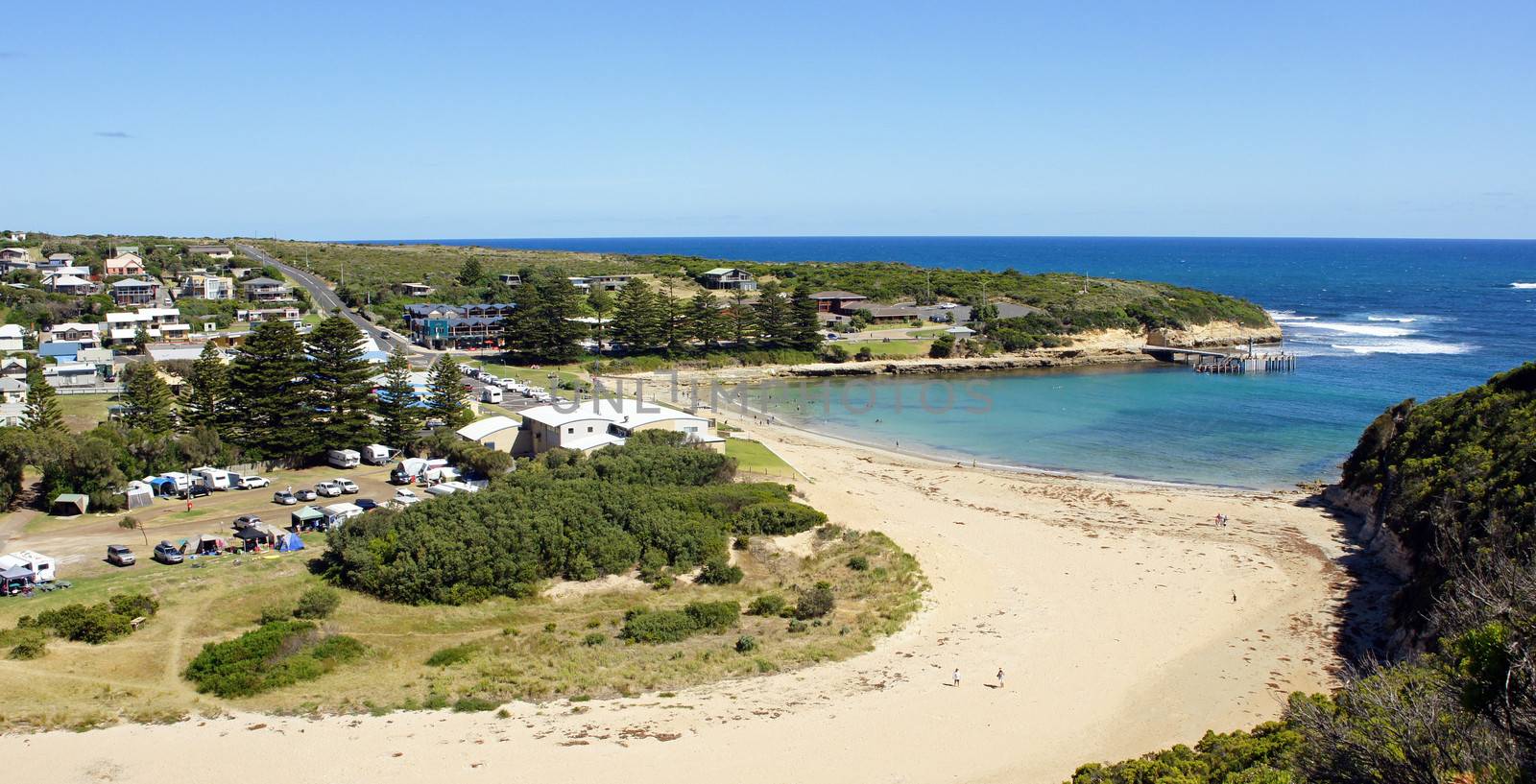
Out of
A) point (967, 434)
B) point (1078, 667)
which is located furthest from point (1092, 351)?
point (1078, 667)

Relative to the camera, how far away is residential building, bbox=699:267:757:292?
80.3 meters

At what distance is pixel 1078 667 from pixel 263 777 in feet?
41.4

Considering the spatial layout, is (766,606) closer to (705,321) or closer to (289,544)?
(289,544)

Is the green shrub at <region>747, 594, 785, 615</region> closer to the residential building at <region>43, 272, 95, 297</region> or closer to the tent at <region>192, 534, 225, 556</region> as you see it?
the tent at <region>192, 534, 225, 556</region>

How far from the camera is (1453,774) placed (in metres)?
6.50

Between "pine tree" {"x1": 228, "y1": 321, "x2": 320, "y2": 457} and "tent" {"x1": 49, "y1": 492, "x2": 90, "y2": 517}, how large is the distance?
537cm

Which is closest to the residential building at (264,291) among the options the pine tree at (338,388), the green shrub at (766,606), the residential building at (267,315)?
the residential building at (267,315)

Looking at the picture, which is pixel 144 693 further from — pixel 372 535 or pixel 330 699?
pixel 372 535

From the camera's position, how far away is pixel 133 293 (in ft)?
190

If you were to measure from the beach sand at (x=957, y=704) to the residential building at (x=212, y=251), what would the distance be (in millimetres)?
78779

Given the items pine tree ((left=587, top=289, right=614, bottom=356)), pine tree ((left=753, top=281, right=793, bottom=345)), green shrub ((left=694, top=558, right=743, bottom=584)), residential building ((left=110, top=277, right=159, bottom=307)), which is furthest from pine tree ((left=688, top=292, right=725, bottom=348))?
green shrub ((left=694, top=558, right=743, bottom=584))

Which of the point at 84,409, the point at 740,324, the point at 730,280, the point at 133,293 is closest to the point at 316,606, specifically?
the point at 84,409

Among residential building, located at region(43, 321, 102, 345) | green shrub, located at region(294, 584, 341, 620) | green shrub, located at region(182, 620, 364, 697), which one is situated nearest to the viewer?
green shrub, located at region(182, 620, 364, 697)

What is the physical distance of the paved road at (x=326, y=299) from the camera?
53.8 metres
